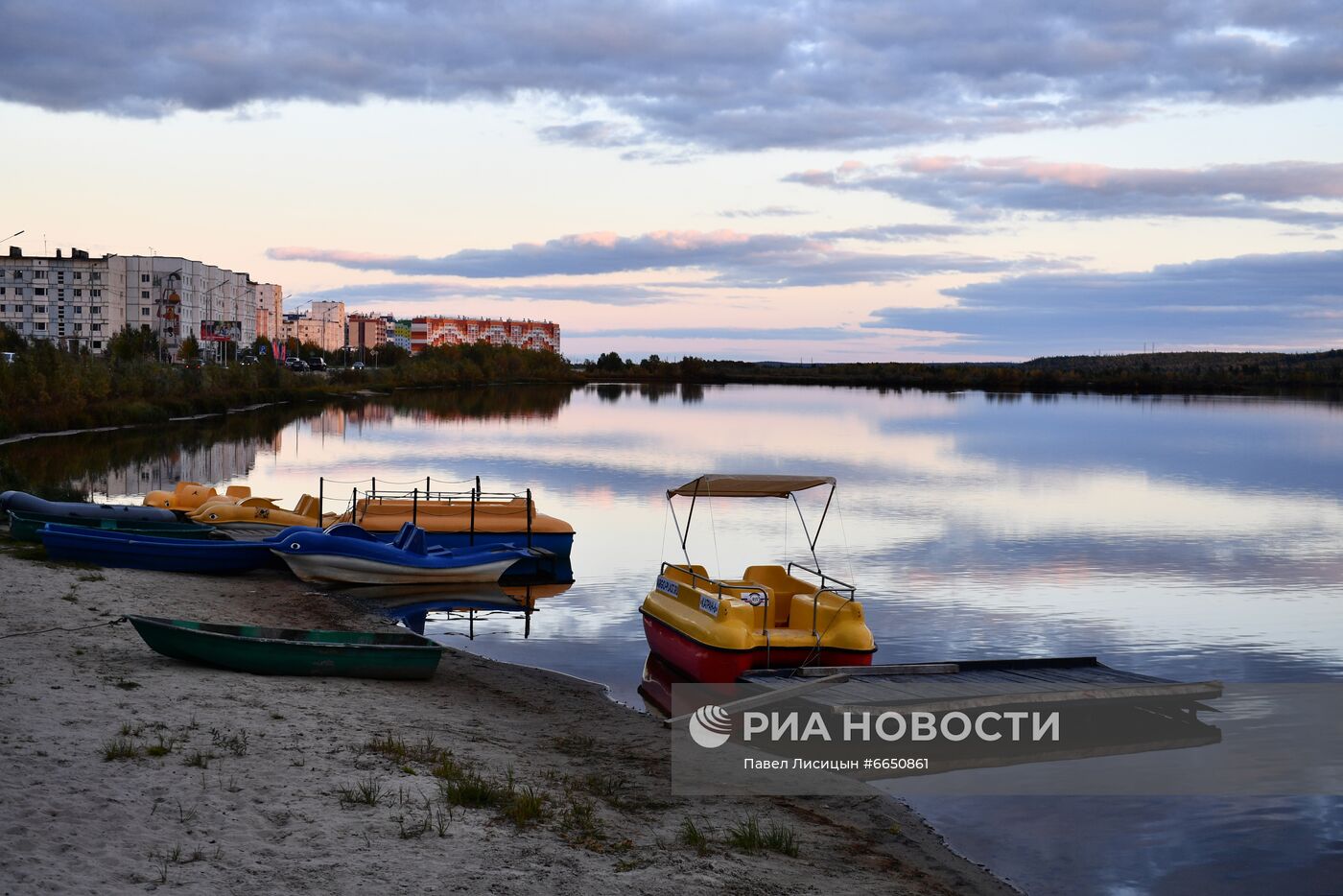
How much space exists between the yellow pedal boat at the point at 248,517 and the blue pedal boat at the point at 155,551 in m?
3.24

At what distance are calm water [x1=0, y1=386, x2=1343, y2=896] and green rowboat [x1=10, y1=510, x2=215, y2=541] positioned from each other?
298 inches

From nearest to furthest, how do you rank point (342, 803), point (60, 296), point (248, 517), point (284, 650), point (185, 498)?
point (342, 803) < point (284, 650) < point (248, 517) < point (185, 498) < point (60, 296)

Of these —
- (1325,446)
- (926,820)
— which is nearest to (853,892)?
(926,820)

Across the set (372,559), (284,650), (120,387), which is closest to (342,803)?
(284,650)

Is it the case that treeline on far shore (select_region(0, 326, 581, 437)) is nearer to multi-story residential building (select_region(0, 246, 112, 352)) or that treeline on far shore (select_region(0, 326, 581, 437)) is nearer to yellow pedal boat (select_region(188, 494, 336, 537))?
yellow pedal boat (select_region(188, 494, 336, 537))

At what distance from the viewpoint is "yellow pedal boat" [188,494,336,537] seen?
29281mm

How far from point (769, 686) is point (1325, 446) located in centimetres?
8307

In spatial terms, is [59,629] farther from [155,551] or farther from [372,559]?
Answer: [372,559]

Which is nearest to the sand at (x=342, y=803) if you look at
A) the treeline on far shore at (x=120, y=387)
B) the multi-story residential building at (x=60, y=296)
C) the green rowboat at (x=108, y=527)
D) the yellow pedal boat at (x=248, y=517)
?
the green rowboat at (x=108, y=527)

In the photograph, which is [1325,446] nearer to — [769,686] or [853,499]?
[853,499]

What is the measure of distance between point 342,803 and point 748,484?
40.5ft

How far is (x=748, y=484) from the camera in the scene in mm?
21391

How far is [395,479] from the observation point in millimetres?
52375

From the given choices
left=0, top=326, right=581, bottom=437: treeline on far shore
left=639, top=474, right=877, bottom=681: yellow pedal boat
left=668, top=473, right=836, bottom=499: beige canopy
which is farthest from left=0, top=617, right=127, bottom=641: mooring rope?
left=0, top=326, right=581, bottom=437: treeline on far shore
